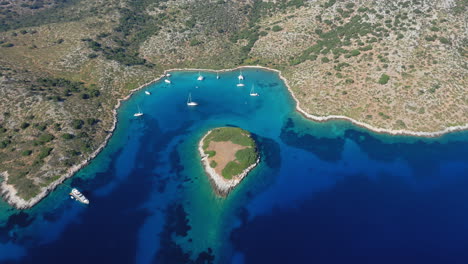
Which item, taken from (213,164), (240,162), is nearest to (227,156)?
(240,162)

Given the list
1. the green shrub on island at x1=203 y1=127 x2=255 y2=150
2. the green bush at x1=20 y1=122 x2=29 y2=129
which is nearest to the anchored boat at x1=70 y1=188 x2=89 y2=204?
the green bush at x1=20 y1=122 x2=29 y2=129

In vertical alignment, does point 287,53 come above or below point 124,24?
below

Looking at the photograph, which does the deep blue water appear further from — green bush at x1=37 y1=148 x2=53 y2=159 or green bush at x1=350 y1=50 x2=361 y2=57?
green bush at x1=350 y1=50 x2=361 y2=57

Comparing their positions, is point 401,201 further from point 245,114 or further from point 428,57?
point 428,57

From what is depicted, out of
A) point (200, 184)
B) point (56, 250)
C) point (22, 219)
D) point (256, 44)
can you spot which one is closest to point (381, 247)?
point (200, 184)

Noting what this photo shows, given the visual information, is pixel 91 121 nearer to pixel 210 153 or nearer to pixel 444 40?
pixel 210 153

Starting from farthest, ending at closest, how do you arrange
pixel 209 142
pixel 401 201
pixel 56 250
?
pixel 209 142, pixel 401 201, pixel 56 250
